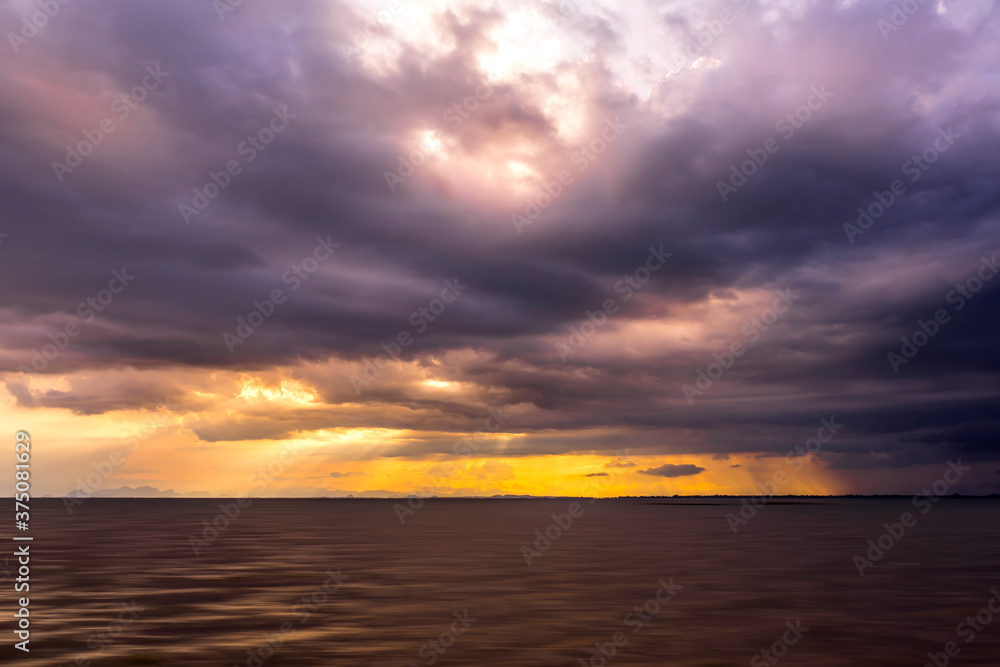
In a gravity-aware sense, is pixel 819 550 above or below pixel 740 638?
above

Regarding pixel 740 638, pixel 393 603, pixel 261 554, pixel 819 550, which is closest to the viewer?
pixel 740 638

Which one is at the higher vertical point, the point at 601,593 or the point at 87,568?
the point at 87,568

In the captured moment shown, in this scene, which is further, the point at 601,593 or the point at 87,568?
the point at 87,568

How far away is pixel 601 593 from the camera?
34.8 meters

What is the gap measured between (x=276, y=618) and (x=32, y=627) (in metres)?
7.97

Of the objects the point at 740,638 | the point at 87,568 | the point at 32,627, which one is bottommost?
the point at 740,638

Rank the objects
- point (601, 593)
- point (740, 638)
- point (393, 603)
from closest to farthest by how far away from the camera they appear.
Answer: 1. point (740, 638)
2. point (393, 603)
3. point (601, 593)

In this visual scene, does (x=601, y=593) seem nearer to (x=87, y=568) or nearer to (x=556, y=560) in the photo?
(x=556, y=560)

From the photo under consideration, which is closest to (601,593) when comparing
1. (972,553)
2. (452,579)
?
(452,579)

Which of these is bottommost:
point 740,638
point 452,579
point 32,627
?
point 740,638

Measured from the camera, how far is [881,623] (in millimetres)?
28375

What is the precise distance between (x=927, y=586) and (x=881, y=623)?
12.3 m

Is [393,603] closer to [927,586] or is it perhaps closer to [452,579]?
[452,579]

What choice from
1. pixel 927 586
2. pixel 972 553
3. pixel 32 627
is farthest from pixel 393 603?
pixel 972 553
